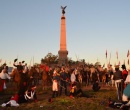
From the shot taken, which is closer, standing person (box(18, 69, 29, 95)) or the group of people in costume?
the group of people in costume

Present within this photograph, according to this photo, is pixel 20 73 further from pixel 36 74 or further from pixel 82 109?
pixel 36 74

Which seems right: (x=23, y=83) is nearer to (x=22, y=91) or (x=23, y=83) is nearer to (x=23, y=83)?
(x=23, y=83)

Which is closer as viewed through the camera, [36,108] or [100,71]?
[36,108]

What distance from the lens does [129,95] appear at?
729 cm

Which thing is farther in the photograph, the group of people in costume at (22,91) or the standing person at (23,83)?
the standing person at (23,83)

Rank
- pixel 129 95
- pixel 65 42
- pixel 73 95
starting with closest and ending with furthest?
1. pixel 129 95
2. pixel 73 95
3. pixel 65 42

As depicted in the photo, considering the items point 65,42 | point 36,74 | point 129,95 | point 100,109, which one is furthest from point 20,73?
point 65,42

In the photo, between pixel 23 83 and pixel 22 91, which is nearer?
Answer: pixel 22 91

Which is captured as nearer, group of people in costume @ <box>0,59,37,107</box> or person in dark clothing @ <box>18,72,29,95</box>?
group of people in costume @ <box>0,59,37,107</box>

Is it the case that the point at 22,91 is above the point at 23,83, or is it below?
below

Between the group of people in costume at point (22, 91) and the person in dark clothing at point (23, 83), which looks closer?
the group of people in costume at point (22, 91)

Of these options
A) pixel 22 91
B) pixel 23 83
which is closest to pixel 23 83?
pixel 23 83

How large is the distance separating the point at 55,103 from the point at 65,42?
3026 centimetres

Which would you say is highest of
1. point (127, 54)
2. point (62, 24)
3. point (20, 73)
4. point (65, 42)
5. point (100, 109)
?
point (62, 24)
